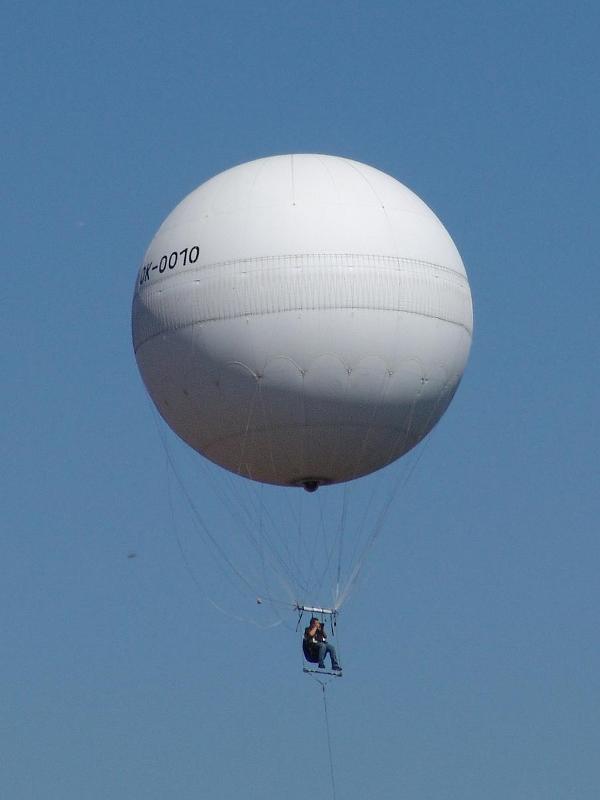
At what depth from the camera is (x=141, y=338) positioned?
208 feet

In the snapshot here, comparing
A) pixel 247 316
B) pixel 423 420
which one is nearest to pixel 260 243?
pixel 247 316

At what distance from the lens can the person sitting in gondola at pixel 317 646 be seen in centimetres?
6241

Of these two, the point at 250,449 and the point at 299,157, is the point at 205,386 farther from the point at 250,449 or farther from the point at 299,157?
the point at 299,157

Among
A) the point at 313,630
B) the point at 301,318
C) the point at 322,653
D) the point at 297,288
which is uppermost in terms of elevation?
the point at 297,288

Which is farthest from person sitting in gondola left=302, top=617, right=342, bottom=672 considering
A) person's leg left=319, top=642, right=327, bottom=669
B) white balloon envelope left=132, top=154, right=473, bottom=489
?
white balloon envelope left=132, top=154, right=473, bottom=489

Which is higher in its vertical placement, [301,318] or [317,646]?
[301,318]

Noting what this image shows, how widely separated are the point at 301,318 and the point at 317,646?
7.29 m

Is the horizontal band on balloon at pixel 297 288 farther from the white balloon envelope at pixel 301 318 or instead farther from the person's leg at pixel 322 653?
the person's leg at pixel 322 653

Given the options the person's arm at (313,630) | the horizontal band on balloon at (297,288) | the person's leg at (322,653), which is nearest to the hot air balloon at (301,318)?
the horizontal band on balloon at (297,288)

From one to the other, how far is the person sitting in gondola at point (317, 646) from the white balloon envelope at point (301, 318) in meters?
3.36

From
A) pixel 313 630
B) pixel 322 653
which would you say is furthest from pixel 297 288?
pixel 322 653

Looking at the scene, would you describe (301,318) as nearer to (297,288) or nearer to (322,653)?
(297,288)

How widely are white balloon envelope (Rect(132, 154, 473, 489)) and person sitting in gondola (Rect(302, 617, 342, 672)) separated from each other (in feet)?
11.0

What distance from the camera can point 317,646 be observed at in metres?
62.4
